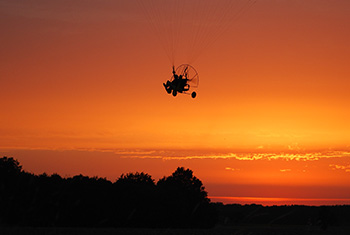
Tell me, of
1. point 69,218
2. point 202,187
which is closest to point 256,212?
point 69,218

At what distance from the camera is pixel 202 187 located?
152 metres

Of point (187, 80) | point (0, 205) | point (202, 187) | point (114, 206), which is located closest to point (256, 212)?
point (0, 205)

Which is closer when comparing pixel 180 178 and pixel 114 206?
pixel 114 206

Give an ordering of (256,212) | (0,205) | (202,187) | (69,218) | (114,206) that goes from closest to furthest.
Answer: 1. (256,212)
2. (0,205)
3. (69,218)
4. (114,206)
5. (202,187)

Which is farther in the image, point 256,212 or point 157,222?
point 157,222

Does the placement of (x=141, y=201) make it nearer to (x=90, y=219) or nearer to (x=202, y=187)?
(x=90, y=219)

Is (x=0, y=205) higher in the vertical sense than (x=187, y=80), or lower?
lower

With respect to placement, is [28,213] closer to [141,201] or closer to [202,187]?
[141,201]

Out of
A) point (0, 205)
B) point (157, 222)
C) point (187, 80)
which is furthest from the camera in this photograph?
point (157, 222)

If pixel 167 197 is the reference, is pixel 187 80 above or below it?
above

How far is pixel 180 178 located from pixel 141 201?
75475mm

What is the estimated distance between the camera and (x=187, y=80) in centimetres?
5141

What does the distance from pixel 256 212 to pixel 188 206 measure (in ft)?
245

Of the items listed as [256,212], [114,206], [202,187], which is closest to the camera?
[256,212]
